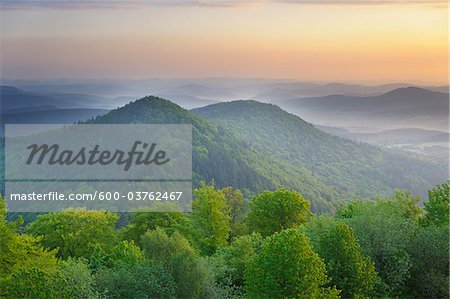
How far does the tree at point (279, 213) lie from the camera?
43906 mm

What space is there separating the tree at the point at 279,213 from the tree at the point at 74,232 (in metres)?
12.0

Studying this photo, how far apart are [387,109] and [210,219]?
416 ft

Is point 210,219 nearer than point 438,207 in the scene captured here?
No

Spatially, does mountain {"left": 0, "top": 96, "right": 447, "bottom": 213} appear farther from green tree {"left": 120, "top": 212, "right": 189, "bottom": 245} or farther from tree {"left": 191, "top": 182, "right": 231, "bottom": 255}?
green tree {"left": 120, "top": 212, "right": 189, "bottom": 245}

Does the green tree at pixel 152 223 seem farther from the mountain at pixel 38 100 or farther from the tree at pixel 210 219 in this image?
the mountain at pixel 38 100

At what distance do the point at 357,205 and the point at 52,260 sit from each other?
24.3 m

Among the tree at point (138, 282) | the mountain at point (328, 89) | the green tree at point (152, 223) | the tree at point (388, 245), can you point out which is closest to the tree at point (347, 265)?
the tree at point (388, 245)

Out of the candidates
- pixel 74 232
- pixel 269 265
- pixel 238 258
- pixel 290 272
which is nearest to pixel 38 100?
pixel 74 232

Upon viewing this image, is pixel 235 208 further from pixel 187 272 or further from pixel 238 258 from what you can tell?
pixel 187 272

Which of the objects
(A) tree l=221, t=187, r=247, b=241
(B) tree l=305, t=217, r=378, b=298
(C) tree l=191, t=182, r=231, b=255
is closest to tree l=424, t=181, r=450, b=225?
(B) tree l=305, t=217, r=378, b=298

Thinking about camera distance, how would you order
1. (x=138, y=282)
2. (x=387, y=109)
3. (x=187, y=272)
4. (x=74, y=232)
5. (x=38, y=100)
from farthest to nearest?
(x=387, y=109) < (x=38, y=100) < (x=74, y=232) < (x=187, y=272) < (x=138, y=282)

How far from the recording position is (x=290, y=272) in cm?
2541

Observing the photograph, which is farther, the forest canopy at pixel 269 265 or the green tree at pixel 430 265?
the green tree at pixel 430 265

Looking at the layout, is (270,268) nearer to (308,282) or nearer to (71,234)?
(308,282)
